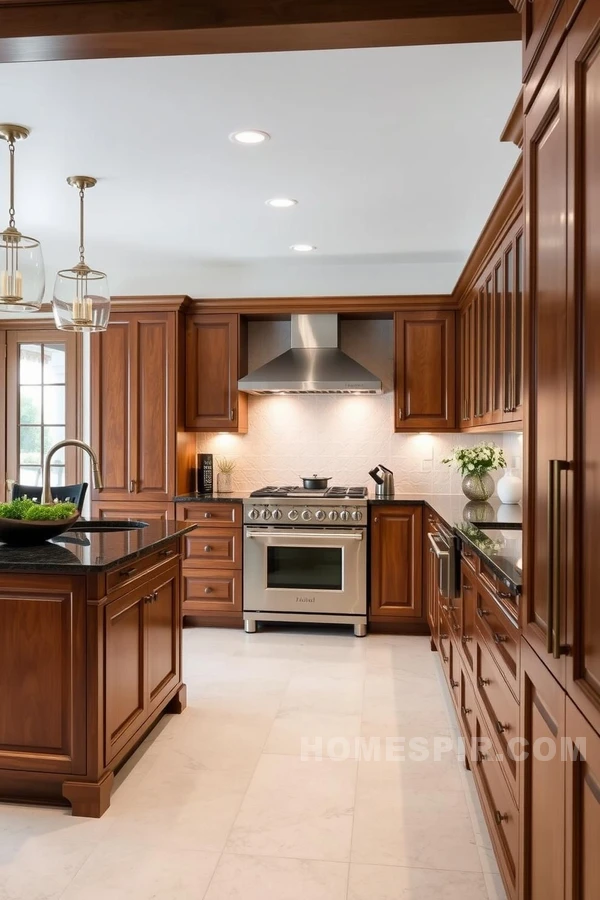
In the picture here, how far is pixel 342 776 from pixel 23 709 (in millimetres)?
1266

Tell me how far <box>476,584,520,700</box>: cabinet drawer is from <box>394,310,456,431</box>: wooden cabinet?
2.72 metres

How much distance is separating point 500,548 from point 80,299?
224 cm

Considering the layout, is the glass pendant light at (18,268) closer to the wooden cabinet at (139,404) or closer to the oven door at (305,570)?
the wooden cabinet at (139,404)

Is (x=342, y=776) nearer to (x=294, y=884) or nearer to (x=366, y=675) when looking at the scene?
(x=294, y=884)

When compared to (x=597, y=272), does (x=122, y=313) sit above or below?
above

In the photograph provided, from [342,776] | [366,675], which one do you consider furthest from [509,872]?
[366,675]

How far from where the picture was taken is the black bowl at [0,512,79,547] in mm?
2748

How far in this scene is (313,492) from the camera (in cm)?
520

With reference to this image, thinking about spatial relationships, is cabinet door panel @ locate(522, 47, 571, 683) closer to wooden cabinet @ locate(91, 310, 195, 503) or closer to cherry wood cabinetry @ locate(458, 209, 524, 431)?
cherry wood cabinetry @ locate(458, 209, 524, 431)

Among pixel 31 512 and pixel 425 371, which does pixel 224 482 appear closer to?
pixel 425 371

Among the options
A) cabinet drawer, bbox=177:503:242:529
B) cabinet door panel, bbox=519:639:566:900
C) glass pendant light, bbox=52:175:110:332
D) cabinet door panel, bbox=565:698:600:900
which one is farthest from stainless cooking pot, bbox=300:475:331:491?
cabinet door panel, bbox=565:698:600:900

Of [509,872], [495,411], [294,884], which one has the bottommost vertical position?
[294,884]

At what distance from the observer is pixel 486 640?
241 cm

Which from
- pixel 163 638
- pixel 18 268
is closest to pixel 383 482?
pixel 163 638
